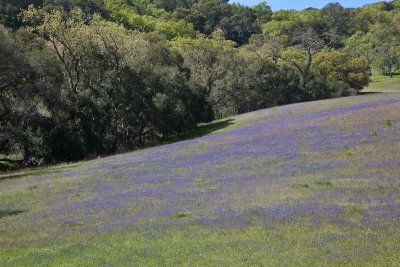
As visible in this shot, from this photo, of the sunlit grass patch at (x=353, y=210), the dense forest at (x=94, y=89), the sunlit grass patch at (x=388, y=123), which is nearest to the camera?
the sunlit grass patch at (x=353, y=210)

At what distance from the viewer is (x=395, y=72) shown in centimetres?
17425

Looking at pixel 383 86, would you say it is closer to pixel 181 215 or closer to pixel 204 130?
pixel 204 130

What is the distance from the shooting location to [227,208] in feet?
60.0

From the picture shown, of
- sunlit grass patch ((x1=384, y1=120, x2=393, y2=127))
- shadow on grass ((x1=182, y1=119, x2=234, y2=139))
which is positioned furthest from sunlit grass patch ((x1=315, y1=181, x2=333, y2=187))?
shadow on grass ((x1=182, y1=119, x2=234, y2=139))

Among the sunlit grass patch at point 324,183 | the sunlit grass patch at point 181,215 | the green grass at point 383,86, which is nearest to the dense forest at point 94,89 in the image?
the sunlit grass patch at point 181,215

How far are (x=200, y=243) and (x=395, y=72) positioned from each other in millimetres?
177177

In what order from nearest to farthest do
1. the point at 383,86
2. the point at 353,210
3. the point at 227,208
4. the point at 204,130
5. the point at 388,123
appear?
the point at 353,210
the point at 227,208
the point at 388,123
the point at 204,130
the point at 383,86

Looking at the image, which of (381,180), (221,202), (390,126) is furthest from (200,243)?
(390,126)

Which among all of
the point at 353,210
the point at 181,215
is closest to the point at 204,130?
the point at 181,215

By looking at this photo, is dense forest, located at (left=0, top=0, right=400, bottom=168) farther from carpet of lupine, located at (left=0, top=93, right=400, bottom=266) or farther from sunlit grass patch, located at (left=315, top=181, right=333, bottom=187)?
sunlit grass patch, located at (left=315, top=181, right=333, bottom=187)

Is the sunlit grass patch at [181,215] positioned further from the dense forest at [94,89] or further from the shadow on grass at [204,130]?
the shadow on grass at [204,130]

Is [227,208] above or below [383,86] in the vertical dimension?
above

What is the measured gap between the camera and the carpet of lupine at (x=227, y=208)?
1301 centimetres

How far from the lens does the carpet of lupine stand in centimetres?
1301
